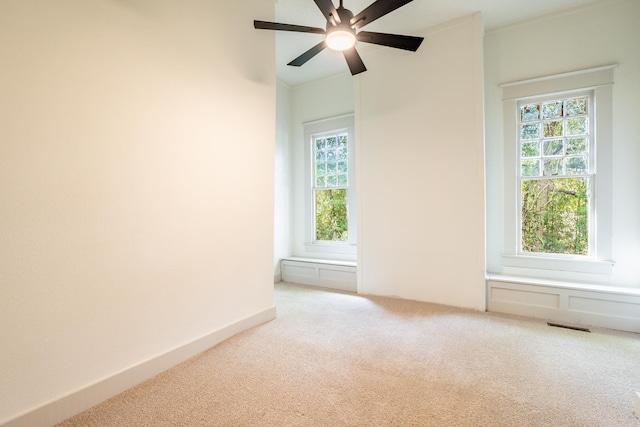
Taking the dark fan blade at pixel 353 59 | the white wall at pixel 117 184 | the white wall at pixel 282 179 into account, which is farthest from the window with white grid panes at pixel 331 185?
the white wall at pixel 117 184

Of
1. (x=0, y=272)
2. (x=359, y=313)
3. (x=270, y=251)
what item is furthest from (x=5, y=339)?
(x=359, y=313)

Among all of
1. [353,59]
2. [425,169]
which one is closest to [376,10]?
[353,59]

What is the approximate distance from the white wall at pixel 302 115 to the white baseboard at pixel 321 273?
1.00ft

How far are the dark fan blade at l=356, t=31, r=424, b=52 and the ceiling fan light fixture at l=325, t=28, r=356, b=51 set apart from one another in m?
0.12

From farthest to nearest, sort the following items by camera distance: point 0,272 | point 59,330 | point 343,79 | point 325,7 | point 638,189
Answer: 1. point 343,79
2. point 638,189
3. point 325,7
4. point 59,330
5. point 0,272

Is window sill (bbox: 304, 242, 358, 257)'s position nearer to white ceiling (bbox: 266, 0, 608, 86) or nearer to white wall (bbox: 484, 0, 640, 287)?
white wall (bbox: 484, 0, 640, 287)

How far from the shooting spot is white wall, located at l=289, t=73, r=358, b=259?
4305mm

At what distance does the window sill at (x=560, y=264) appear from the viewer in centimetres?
279

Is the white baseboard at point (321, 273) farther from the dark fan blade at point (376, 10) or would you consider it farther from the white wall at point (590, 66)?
the dark fan blade at point (376, 10)

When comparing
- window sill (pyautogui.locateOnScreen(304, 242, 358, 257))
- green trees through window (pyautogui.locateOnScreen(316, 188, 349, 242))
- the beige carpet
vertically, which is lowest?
the beige carpet

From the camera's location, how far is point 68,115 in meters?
1.45

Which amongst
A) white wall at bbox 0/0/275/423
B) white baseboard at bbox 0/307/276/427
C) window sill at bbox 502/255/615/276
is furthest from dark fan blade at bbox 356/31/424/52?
white baseboard at bbox 0/307/276/427

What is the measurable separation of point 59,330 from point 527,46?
4.70 metres

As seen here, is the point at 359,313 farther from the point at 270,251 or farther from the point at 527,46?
the point at 527,46
